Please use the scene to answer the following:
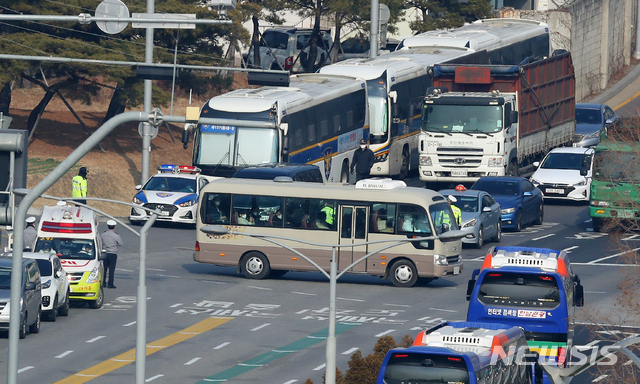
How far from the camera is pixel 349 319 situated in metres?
25.2

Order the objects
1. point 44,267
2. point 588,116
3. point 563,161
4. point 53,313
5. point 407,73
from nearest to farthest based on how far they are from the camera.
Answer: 1. point 53,313
2. point 44,267
3. point 563,161
4. point 407,73
5. point 588,116

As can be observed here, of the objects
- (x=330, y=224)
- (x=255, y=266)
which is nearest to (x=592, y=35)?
(x=330, y=224)

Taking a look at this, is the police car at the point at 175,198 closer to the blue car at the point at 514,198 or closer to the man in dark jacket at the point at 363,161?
the man in dark jacket at the point at 363,161

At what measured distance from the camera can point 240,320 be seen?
2503 centimetres

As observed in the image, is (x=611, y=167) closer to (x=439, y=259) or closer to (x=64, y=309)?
(x=439, y=259)

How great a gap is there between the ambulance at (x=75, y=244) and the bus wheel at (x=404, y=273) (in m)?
6.95

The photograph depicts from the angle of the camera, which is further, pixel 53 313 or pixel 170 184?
pixel 170 184

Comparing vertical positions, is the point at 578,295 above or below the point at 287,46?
below

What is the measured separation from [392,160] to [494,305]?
21723 millimetres

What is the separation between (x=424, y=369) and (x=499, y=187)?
2199 centimetres

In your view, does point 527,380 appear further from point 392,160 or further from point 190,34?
point 190,34

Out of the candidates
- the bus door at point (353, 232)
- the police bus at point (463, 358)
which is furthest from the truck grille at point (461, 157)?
the police bus at point (463, 358)

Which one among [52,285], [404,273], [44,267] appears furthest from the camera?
[404,273]

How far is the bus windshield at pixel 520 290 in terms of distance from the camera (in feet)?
65.3
